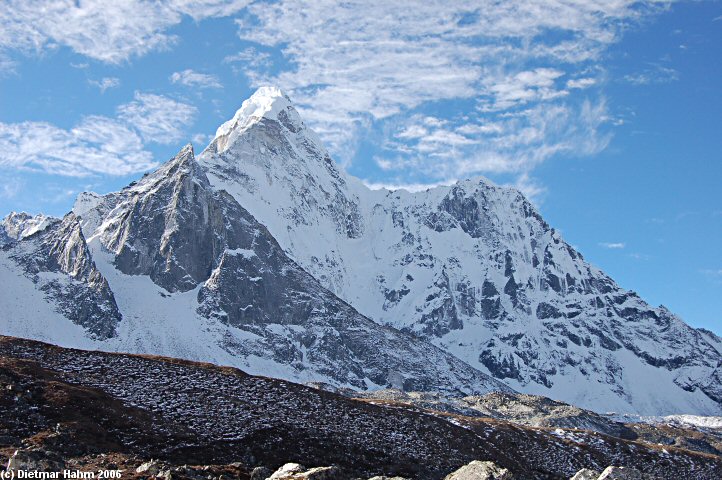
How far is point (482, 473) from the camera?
42562 millimetres

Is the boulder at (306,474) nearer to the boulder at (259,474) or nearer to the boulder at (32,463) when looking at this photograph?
the boulder at (259,474)

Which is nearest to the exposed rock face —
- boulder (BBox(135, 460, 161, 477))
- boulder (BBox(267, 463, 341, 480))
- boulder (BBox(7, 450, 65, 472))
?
boulder (BBox(267, 463, 341, 480))

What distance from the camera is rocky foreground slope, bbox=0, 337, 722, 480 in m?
58.8

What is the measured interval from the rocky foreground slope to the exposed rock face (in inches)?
574

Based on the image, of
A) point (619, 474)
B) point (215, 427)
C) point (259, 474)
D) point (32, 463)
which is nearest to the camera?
point (32, 463)

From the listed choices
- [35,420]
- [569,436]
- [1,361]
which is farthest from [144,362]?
[569,436]

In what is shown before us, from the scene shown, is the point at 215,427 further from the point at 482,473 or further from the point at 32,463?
the point at 482,473

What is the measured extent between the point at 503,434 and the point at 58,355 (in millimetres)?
52226

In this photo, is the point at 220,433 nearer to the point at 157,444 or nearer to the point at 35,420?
the point at 157,444

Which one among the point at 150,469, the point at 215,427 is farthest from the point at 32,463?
the point at 215,427

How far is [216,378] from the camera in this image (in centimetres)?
8056

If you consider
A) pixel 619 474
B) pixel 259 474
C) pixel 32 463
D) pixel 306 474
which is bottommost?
pixel 32 463

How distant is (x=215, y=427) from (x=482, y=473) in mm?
33101

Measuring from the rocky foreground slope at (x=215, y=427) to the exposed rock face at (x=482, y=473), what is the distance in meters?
14.6
